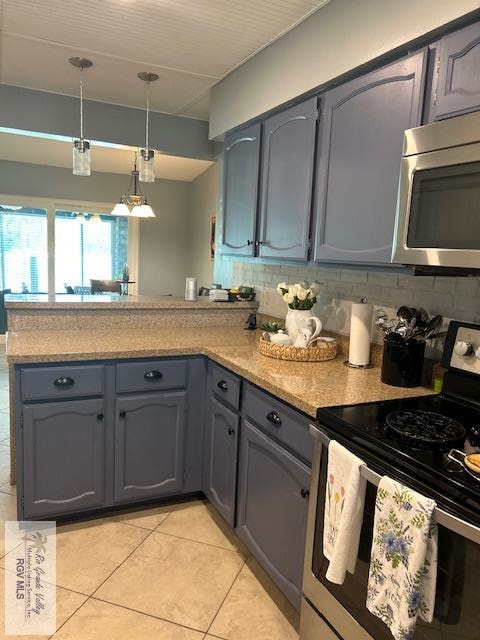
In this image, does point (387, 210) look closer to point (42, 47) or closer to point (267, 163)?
point (267, 163)

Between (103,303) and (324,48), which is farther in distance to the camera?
(103,303)

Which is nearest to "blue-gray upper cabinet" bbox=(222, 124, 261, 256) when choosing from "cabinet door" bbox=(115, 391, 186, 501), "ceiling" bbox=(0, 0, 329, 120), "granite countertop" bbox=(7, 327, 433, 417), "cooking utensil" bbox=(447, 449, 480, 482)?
"ceiling" bbox=(0, 0, 329, 120)

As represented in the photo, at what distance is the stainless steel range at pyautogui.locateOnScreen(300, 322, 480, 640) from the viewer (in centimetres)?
107

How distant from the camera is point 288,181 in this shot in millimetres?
2293

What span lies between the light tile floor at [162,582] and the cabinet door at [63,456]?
17 centimetres

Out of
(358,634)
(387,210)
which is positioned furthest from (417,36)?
(358,634)

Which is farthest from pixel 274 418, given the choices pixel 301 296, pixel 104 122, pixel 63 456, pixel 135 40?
pixel 104 122

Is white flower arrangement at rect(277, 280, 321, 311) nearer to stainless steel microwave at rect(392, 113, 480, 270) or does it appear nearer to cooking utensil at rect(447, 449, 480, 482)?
stainless steel microwave at rect(392, 113, 480, 270)

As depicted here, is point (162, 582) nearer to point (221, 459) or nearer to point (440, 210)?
point (221, 459)

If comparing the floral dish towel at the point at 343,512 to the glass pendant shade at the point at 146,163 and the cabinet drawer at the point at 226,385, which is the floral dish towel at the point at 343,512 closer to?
the cabinet drawer at the point at 226,385

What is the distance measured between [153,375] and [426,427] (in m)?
1.36

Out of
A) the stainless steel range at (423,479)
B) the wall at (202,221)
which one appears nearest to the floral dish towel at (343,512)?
the stainless steel range at (423,479)

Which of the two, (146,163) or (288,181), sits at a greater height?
(146,163)

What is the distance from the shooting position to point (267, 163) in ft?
8.14
